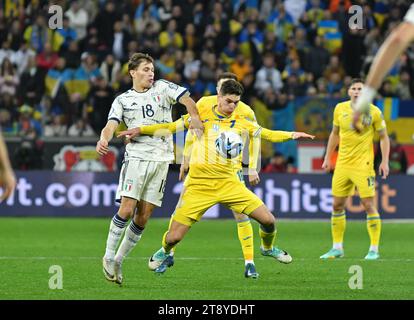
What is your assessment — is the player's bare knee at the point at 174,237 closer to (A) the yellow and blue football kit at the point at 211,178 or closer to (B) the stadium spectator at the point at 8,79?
(A) the yellow and blue football kit at the point at 211,178

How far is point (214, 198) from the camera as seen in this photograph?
1069cm

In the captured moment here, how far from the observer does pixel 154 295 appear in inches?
372

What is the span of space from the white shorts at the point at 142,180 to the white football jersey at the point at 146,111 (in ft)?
0.26

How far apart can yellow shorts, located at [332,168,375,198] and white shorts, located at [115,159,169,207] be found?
3.66 m

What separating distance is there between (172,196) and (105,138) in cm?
942

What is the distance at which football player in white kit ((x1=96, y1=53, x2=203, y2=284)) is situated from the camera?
1050cm

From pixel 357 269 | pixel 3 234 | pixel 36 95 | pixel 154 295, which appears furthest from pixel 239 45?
pixel 154 295

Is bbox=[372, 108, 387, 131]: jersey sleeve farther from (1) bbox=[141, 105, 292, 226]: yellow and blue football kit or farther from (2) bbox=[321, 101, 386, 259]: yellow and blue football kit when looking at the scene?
(1) bbox=[141, 105, 292, 226]: yellow and blue football kit

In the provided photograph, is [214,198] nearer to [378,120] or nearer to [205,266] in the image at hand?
[205,266]

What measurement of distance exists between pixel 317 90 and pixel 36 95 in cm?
589
